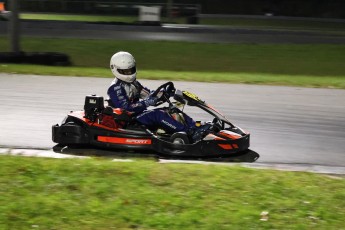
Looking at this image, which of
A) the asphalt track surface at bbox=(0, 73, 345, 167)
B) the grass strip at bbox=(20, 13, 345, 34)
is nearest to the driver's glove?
the asphalt track surface at bbox=(0, 73, 345, 167)

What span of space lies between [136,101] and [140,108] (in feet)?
1.04

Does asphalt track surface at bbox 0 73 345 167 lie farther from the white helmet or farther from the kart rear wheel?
the white helmet

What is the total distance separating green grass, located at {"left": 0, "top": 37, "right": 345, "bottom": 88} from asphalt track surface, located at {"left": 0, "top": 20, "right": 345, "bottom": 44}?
2.16 metres

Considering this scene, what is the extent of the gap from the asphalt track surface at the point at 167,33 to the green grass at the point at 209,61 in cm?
216

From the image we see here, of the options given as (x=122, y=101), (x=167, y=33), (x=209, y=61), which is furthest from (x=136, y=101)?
(x=167, y=33)

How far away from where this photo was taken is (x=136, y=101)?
26.1 feet

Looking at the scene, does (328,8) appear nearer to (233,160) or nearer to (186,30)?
(186,30)

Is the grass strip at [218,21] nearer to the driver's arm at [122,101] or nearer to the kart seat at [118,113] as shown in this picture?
the driver's arm at [122,101]

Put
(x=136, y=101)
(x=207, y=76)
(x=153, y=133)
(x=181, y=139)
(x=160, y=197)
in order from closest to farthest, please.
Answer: (x=160, y=197) → (x=181, y=139) → (x=153, y=133) → (x=136, y=101) → (x=207, y=76)

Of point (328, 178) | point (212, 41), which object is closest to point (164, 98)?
point (328, 178)

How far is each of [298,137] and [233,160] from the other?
180 centimetres

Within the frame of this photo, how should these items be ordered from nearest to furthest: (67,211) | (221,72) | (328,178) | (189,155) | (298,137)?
1. (67,211)
2. (328,178)
3. (189,155)
4. (298,137)
5. (221,72)

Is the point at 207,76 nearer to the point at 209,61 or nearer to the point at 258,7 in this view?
the point at 209,61

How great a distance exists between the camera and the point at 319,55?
67.8 feet
